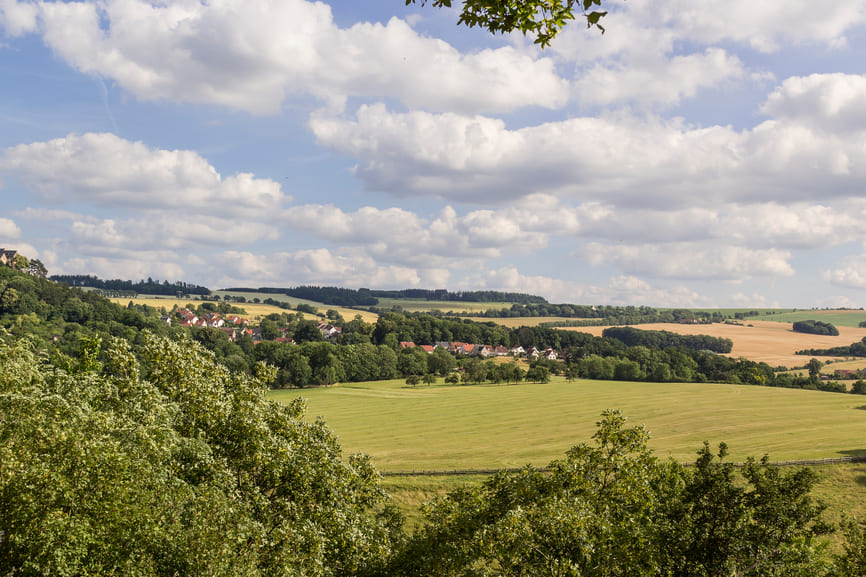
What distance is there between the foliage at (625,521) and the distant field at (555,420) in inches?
1441

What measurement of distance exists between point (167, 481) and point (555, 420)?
77.4 m

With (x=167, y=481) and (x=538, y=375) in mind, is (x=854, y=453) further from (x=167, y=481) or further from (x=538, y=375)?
(x=538, y=375)

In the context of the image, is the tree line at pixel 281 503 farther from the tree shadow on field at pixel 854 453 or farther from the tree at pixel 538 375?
the tree at pixel 538 375

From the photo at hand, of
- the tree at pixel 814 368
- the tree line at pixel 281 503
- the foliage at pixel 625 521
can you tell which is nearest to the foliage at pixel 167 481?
the tree line at pixel 281 503

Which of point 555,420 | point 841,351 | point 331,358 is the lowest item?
point 555,420

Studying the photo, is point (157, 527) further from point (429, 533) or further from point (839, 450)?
point (839, 450)

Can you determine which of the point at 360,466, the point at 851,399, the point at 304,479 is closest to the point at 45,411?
the point at 304,479

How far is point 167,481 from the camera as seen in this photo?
54.2 feet

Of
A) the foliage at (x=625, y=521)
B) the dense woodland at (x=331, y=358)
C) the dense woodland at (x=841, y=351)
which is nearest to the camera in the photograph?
the foliage at (x=625, y=521)

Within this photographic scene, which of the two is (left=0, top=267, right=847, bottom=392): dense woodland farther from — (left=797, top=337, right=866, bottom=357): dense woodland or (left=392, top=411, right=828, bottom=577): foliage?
(left=392, top=411, right=828, bottom=577): foliage

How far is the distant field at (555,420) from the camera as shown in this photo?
6206cm

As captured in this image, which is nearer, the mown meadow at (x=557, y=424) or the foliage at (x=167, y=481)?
the foliage at (x=167, y=481)

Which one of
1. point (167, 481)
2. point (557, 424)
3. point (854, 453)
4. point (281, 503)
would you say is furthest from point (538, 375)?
point (167, 481)

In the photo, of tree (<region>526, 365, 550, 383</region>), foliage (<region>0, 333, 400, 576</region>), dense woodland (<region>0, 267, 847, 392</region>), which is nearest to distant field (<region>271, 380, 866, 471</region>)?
tree (<region>526, 365, 550, 383</region>)
